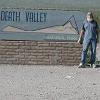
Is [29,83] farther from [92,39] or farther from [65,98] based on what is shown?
[92,39]

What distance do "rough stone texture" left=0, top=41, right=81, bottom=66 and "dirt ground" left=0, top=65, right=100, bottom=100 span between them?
360 millimetres

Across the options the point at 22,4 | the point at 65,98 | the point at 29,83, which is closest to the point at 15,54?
the point at 22,4

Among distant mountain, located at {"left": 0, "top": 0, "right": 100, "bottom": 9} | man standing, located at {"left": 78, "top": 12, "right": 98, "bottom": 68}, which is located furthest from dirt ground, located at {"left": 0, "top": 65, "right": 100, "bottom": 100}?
distant mountain, located at {"left": 0, "top": 0, "right": 100, "bottom": 9}

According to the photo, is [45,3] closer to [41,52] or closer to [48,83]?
[41,52]

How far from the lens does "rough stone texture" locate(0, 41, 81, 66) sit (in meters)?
15.5

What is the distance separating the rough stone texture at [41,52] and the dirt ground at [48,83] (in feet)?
1.18

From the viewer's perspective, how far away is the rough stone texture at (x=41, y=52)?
1552 centimetres

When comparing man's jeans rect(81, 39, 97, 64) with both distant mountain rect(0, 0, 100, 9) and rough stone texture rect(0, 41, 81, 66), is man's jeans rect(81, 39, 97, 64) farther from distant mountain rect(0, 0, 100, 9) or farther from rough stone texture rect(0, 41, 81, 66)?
distant mountain rect(0, 0, 100, 9)

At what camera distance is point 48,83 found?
1239 cm

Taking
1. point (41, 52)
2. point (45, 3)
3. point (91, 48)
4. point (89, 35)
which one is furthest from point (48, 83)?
point (45, 3)

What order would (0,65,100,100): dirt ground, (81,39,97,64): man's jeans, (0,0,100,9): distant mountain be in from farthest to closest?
(0,0,100,9): distant mountain
(81,39,97,64): man's jeans
(0,65,100,100): dirt ground

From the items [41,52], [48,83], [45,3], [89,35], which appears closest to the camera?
[48,83]

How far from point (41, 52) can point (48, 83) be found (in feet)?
10.6

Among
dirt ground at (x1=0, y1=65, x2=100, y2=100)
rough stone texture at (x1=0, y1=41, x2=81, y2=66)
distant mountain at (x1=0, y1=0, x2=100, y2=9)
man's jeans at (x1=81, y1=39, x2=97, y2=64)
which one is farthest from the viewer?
distant mountain at (x1=0, y1=0, x2=100, y2=9)
